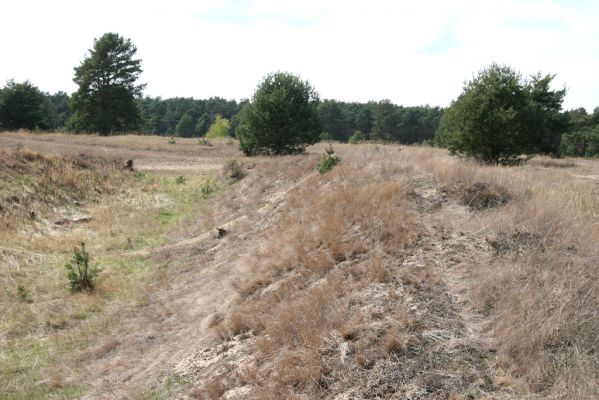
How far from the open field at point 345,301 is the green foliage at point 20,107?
41.1 meters

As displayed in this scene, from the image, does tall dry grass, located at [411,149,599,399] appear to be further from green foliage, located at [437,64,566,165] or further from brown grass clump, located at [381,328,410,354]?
green foliage, located at [437,64,566,165]

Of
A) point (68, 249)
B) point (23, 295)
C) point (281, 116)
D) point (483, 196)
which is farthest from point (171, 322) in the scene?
point (281, 116)

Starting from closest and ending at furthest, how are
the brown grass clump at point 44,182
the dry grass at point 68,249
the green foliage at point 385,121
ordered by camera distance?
the dry grass at point 68,249, the brown grass clump at point 44,182, the green foliage at point 385,121

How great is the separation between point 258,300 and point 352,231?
1797 millimetres

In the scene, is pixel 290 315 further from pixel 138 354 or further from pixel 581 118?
pixel 581 118

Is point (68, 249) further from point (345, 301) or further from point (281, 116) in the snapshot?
point (281, 116)

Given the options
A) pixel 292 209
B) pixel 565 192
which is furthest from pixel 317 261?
pixel 565 192

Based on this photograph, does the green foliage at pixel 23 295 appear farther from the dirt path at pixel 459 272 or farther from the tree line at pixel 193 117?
the tree line at pixel 193 117

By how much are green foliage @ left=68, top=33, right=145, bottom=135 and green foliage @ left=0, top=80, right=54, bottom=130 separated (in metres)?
4.02

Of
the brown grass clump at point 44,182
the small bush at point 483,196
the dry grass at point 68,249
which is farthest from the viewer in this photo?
the brown grass clump at point 44,182

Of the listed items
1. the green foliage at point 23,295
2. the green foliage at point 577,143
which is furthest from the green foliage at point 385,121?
the green foliage at point 23,295

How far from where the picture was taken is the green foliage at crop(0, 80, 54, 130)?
45.6m

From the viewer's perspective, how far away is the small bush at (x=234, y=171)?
19623 millimetres

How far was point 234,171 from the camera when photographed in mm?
19938
